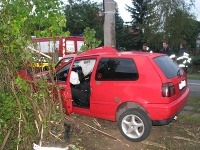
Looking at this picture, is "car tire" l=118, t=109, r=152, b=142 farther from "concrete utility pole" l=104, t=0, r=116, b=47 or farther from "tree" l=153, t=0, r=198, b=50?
"tree" l=153, t=0, r=198, b=50

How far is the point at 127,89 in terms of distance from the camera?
20.2 feet

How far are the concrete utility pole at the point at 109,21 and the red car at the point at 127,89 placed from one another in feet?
6.57

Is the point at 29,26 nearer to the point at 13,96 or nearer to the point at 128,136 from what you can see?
the point at 13,96

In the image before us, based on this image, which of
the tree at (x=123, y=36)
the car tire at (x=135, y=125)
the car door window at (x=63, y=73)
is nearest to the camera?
the car tire at (x=135, y=125)

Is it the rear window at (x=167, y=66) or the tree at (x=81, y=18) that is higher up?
the tree at (x=81, y=18)

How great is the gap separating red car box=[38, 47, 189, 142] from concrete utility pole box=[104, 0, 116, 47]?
200cm

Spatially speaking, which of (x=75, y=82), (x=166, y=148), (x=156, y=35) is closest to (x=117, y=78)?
(x=75, y=82)

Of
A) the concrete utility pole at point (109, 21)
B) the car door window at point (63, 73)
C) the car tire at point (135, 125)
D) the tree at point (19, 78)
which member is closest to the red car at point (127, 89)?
the car tire at point (135, 125)

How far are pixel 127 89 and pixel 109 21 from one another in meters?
3.18

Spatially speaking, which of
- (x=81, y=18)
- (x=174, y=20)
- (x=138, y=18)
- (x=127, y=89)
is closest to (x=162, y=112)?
(x=127, y=89)

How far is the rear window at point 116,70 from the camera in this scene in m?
6.23

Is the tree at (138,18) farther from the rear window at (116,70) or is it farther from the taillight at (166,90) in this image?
the taillight at (166,90)

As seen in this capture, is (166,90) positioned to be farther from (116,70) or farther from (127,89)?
(116,70)

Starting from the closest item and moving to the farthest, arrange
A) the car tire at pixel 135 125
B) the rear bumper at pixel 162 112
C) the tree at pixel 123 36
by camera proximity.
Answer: the rear bumper at pixel 162 112, the car tire at pixel 135 125, the tree at pixel 123 36
